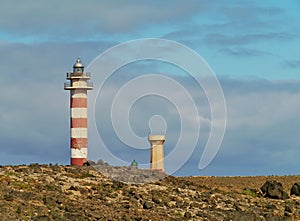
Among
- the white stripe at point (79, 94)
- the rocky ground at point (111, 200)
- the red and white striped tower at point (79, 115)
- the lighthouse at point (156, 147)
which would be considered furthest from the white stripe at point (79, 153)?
the rocky ground at point (111, 200)

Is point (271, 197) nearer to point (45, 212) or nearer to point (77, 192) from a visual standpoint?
point (77, 192)

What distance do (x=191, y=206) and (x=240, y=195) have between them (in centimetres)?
975

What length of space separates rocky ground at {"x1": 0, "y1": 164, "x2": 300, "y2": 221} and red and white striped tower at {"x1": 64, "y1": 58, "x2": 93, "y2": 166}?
1104 cm

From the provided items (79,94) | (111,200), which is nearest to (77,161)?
(79,94)

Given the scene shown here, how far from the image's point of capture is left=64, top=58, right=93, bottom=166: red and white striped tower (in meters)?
71.1

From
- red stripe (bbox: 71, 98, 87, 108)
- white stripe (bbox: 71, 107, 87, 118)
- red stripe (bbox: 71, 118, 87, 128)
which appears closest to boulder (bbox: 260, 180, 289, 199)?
red stripe (bbox: 71, 118, 87, 128)

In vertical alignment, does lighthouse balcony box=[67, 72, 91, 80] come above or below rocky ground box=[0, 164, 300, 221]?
above

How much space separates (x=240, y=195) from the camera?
206 ft

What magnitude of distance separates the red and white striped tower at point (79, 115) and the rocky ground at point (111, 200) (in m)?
11.0

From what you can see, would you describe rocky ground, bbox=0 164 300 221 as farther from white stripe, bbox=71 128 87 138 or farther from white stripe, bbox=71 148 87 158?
white stripe, bbox=71 128 87 138

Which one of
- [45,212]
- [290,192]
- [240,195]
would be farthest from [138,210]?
[290,192]

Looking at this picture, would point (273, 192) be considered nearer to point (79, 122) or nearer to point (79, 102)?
point (79, 122)

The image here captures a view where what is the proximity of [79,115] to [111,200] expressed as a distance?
69.6ft

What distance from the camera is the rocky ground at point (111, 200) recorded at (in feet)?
152
